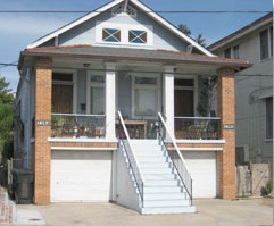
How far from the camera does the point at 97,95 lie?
72.4ft

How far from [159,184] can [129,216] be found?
6.79 feet

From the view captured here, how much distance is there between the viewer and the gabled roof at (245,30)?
24.5 meters

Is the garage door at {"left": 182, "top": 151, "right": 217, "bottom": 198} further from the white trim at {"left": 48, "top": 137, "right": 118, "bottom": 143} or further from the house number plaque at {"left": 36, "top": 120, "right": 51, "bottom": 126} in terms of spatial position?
the house number plaque at {"left": 36, "top": 120, "right": 51, "bottom": 126}

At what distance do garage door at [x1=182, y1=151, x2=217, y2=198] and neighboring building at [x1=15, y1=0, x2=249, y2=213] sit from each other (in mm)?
40

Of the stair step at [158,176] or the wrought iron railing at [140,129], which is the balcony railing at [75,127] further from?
the stair step at [158,176]

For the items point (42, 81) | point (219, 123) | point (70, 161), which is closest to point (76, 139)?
point (70, 161)

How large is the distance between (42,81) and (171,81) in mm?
5058

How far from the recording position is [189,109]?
23.4 meters

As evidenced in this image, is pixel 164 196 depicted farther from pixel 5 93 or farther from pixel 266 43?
pixel 5 93

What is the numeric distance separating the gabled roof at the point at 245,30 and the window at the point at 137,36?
5933 millimetres

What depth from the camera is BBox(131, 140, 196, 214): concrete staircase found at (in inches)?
636

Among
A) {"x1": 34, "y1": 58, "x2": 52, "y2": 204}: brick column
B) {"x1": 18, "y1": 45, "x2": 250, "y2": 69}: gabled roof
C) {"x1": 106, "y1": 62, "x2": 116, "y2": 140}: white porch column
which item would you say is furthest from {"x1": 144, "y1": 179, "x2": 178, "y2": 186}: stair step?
{"x1": 18, "y1": 45, "x2": 250, "y2": 69}: gabled roof

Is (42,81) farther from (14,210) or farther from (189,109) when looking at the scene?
(189,109)

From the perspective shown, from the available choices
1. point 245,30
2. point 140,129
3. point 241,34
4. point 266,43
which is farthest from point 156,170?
point 241,34
